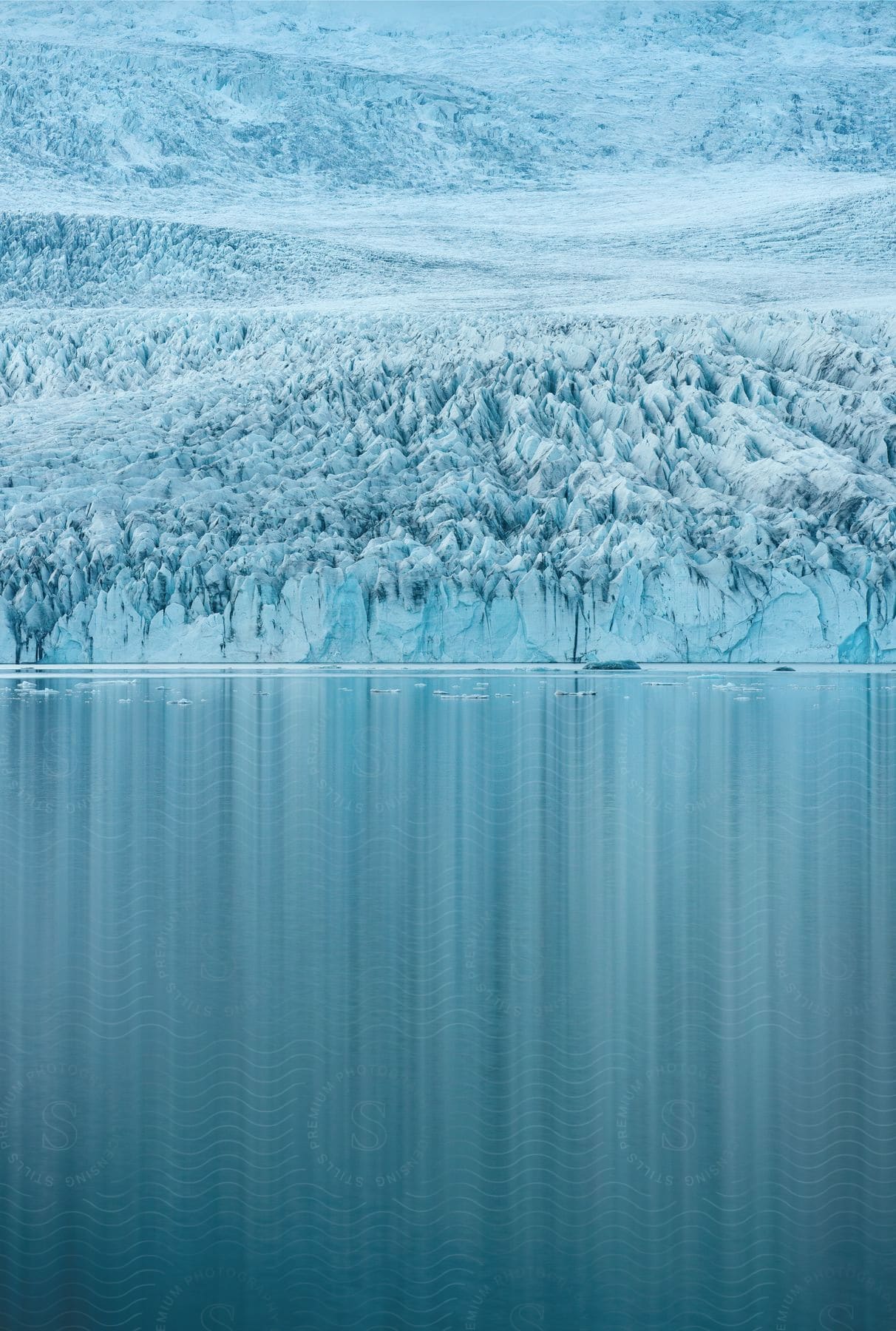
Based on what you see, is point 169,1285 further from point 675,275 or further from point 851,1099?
point 675,275

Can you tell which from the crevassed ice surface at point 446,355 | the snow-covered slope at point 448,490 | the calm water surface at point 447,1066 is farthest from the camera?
the crevassed ice surface at point 446,355

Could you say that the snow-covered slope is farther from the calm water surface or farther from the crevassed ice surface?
the calm water surface

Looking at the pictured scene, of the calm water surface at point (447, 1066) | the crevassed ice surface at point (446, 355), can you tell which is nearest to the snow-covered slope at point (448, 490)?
the crevassed ice surface at point (446, 355)

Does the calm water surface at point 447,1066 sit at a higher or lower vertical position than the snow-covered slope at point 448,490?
lower

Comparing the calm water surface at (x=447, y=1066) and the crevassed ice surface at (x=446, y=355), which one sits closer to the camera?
the calm water surface at (x=447, y=1066)

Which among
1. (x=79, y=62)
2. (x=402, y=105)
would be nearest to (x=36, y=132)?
Result: (x=79, y=62)

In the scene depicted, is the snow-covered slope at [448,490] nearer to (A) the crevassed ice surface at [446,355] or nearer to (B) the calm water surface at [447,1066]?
(A) the crevassed ice surface at [446,355]
